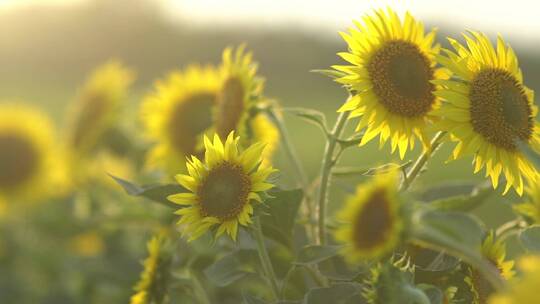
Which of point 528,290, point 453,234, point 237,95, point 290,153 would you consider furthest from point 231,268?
point 528,290

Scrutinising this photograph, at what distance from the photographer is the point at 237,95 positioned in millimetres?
1348

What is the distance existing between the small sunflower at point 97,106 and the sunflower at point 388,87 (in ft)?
4.22

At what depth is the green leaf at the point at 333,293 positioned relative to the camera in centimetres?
97

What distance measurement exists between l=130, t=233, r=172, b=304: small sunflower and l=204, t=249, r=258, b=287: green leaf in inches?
2.2

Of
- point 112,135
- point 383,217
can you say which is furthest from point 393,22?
point 112,135

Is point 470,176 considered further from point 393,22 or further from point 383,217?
point 383,217

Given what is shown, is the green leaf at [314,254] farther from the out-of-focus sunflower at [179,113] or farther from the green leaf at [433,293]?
the out-of-focus sunflower at [179,113]

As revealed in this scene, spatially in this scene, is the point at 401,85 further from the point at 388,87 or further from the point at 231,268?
the point at 231,268

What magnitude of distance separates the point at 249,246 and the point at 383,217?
15.1 inches

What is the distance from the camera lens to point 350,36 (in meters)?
1.11

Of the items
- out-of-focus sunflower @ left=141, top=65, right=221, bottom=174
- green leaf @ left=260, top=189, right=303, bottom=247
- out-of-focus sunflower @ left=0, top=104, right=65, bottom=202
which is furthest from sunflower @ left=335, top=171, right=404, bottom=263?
out-of-focus sunflower @ left=0, top=104, right=65, bottom=202

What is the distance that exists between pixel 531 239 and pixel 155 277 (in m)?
0.47

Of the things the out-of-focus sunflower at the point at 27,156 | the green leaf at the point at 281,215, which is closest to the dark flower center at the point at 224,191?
the green leaf at the point at 281,215

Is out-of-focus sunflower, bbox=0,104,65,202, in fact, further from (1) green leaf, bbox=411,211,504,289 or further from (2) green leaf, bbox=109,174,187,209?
(1) green leaf, bbox=411,211,504,289
